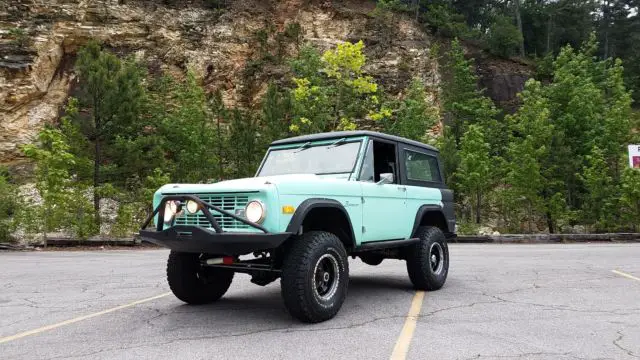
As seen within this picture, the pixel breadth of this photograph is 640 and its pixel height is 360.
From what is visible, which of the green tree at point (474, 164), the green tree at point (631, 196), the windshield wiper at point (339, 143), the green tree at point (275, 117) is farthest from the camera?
the green tree at point (474, 164)

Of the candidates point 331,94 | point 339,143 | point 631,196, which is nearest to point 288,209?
point 339,143

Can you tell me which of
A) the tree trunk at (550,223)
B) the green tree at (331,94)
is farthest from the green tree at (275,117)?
the tree trunk at (550,223)

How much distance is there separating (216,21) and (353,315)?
38.0m

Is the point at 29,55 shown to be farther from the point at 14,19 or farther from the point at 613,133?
the point at 613,133

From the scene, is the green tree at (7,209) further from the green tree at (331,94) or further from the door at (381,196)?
the door at (381,196)

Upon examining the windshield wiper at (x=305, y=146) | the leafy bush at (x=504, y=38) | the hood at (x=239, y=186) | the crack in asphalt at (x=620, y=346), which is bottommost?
the crack in asphalt at (x=620, y=346)

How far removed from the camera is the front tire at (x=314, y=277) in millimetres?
4898

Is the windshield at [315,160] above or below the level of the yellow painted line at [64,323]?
above

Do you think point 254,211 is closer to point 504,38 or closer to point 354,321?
point 354,321

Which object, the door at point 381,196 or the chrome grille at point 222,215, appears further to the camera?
the door at point 381,196

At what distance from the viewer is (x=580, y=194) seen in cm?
2617

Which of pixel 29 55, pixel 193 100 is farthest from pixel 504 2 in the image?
pixel 29 55

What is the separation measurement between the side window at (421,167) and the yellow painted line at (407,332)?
1.90 m

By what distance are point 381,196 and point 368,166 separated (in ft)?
1.40
